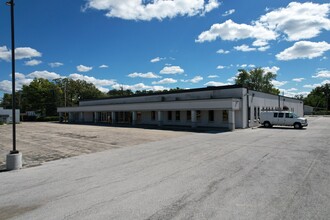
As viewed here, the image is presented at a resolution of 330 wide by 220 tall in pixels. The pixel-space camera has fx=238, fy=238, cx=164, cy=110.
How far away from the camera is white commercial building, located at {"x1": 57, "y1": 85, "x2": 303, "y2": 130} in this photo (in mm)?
29328

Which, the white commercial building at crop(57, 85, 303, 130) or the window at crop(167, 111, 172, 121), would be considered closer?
the white commercial building at crop(57, 85, 303, 130)

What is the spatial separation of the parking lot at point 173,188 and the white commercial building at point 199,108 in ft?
58.3

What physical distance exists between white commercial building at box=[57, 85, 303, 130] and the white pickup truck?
1.99 meters

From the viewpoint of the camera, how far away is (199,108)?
30.0 m

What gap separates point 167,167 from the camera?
9.87 meters

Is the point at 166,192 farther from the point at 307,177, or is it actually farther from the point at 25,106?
the point at 25,106

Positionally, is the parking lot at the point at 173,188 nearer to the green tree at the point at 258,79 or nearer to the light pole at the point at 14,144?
the light pole at the point at 14,144

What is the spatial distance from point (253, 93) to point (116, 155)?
999 inches

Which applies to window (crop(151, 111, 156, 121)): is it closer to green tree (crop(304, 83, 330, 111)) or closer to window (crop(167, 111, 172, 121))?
window (crop(167, 111, 172, 121))

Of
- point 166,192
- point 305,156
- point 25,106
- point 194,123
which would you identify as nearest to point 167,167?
point 166,192

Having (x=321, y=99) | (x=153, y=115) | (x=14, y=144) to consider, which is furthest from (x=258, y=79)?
(x=14, y=144)

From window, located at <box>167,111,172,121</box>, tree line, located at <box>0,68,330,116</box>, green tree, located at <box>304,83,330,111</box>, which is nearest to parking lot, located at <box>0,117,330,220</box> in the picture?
window, located at <box>167,111,172,121</box>

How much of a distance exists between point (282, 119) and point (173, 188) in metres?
26.8

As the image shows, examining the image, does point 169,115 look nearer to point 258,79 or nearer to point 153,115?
point 153,115
